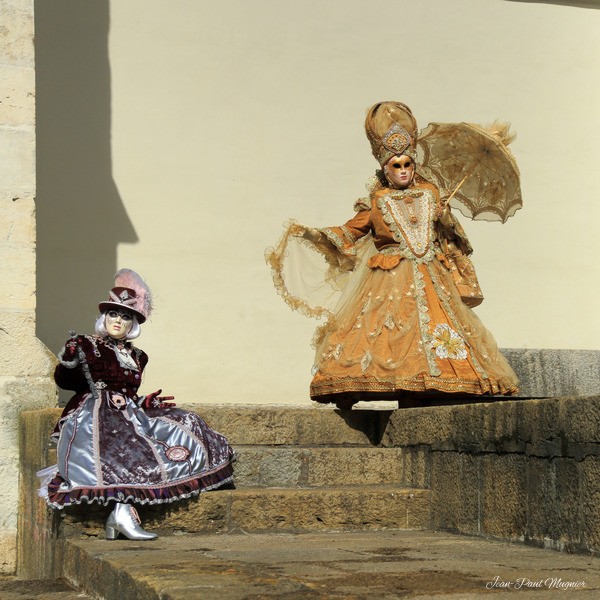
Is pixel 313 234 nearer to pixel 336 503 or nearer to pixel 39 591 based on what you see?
pixel 336 503

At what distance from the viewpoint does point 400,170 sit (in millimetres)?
6824

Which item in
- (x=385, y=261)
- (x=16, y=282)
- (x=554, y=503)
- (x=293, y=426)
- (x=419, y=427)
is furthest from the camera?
(x=16, y=282)

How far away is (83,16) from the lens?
907cm

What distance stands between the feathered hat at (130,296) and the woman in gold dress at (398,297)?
121 centimetres

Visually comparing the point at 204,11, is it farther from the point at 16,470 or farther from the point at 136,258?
the point at 16,470

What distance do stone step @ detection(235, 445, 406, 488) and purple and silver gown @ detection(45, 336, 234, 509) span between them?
0.83 ft

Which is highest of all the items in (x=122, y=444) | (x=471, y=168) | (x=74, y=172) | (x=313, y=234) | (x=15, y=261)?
(x=74, y=172)

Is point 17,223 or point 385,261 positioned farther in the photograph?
point 17,223

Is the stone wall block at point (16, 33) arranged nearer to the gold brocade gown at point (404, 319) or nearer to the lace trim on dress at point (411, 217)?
the gold brocade gown at point (404, 319)

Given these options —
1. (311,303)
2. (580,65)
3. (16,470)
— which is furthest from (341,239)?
(580,65)

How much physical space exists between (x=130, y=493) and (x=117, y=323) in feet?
3.18

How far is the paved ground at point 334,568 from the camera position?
Result: 10.9 feet

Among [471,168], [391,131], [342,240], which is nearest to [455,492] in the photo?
[342,240]

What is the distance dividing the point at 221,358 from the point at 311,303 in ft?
8.29
